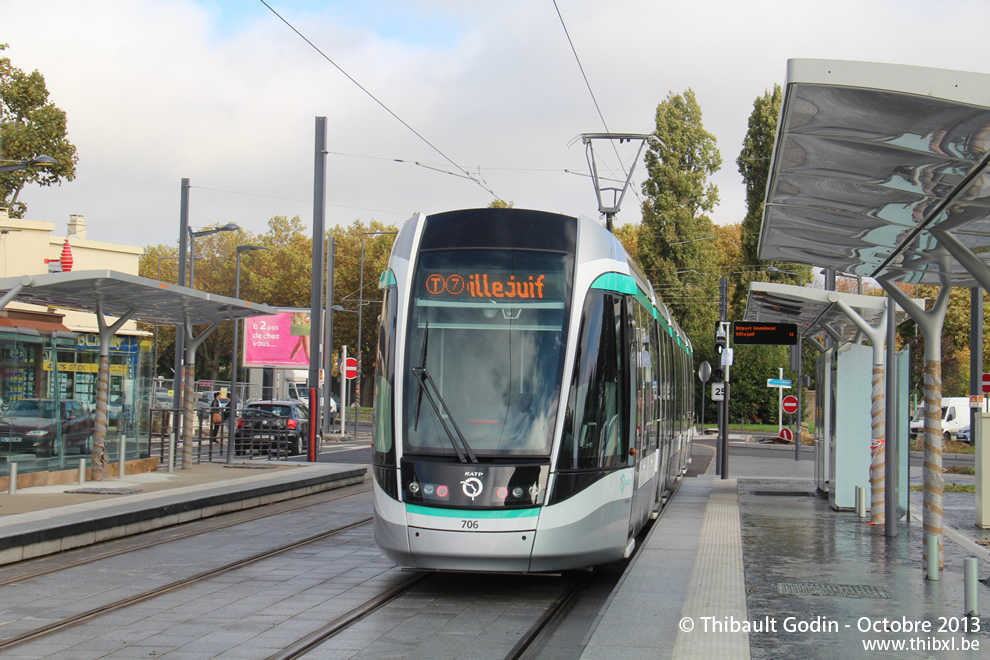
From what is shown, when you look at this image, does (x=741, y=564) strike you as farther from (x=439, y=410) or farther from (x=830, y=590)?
(x=439, y=410)

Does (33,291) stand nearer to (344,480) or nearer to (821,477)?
(344,480)

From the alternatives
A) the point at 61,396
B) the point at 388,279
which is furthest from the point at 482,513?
the point at 61,396

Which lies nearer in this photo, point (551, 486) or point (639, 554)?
point (551, 486)

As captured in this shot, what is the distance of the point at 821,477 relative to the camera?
18.8m

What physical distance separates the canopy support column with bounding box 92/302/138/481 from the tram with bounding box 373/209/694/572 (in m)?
9.90

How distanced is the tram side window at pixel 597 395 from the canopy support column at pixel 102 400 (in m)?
11.1

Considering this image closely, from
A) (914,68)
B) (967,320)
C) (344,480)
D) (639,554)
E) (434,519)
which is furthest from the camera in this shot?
(967,320)

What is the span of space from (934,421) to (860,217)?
80.5 inches

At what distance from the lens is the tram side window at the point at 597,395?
8.98 m

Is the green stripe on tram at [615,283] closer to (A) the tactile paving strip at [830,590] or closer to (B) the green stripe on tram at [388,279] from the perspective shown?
(B) the green stripe on tram at [388,279]

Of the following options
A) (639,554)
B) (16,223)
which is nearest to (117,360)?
(639,554)

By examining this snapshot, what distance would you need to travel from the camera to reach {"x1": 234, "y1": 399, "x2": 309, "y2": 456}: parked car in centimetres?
3014

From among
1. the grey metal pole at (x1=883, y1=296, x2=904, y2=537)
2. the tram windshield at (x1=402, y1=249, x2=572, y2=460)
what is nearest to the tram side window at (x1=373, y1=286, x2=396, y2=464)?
the tram windshield at (x1=402, y1=249, x2=572, y2=460)

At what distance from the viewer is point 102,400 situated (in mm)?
18141
